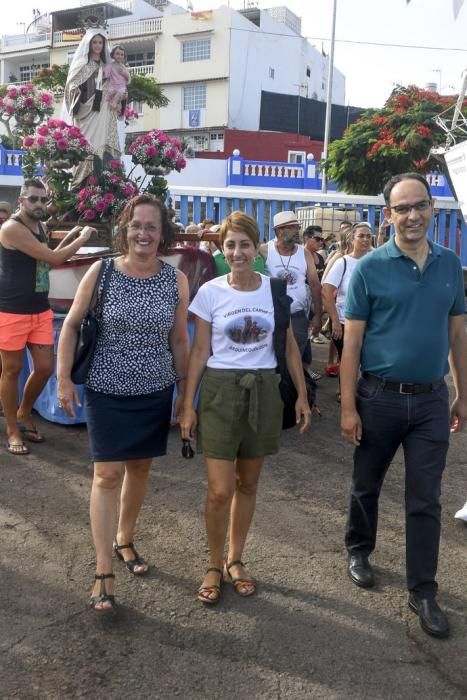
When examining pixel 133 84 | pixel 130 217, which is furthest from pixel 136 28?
pixel 130 217

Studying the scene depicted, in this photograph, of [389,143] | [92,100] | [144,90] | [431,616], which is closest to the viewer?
[431,616]

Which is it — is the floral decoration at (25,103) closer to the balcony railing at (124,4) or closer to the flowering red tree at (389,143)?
the flowering red tree at (389,143)

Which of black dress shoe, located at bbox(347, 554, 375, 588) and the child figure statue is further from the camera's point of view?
the child figure statue

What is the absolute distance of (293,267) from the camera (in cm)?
599

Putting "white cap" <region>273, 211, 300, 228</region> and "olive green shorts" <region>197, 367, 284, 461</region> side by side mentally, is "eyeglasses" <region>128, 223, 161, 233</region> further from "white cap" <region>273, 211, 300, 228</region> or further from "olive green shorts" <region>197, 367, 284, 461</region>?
"white cap" <region>273, 211, 300, 228</region>

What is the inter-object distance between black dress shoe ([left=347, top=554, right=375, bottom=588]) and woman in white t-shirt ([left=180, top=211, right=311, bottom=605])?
1.78ft

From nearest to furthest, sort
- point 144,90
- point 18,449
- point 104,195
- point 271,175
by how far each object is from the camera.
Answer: point 18,449, point 104,195, point 271,175, point 144,90

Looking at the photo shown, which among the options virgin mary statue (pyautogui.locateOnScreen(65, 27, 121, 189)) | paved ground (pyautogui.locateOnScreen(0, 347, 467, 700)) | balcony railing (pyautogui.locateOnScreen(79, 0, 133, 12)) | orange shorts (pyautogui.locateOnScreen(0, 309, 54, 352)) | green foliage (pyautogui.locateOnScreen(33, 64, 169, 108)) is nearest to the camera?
paved ground (pyautogui.locateOnScreen(0, 347, 467, 700))

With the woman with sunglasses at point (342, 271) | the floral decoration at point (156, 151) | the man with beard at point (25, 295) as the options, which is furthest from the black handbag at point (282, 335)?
the floral decoration at point (156, 151)

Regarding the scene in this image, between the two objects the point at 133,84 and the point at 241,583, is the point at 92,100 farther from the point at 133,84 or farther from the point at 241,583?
the point at 133,84

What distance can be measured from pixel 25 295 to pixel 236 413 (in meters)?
2.60

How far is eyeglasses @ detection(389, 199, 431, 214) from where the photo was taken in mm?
3006

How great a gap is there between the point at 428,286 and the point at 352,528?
4.20ft

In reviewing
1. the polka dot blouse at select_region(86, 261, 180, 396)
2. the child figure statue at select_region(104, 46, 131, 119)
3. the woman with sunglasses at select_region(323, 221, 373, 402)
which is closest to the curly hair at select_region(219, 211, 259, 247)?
the polka dot blouse at select_region(86, 261, 180, 396)
